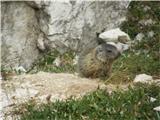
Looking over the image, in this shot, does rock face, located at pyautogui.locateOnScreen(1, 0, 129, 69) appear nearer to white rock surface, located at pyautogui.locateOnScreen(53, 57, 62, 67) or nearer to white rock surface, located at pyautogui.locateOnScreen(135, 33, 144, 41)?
white rock surface, located at pyautogui.locateOnScreen(53, 57, 62, 67)

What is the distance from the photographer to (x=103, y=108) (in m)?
6.93

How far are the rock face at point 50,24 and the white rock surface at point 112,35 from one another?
0.49 m

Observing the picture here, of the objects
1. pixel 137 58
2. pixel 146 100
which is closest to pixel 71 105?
pixel 146 100

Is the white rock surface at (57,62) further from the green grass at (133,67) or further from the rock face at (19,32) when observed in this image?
the green grass at (133,67)

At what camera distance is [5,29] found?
13.1 metres

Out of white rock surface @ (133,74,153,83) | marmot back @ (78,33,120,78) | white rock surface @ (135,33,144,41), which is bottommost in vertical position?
white rock surface @ (133,74,153,83)

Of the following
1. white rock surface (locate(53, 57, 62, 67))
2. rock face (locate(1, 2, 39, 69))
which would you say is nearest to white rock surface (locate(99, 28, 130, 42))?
white rock surface (locate(53, 57, 62, 67))

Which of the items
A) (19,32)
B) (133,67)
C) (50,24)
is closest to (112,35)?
(50,24)

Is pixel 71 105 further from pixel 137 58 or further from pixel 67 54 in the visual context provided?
pixel 67 54

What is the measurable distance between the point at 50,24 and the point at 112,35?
60.8 inches

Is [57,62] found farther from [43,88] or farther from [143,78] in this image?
[43,88]

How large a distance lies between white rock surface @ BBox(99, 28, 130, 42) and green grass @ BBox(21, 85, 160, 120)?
4699 mm

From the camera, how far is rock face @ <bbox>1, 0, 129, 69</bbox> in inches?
507

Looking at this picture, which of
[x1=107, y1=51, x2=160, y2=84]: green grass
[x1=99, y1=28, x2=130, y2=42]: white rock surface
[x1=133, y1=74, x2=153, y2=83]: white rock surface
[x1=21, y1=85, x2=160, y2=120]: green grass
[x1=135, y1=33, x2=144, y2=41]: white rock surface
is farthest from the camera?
[x1=135, y1=33, x2=144, y2=41]: white rock surface
